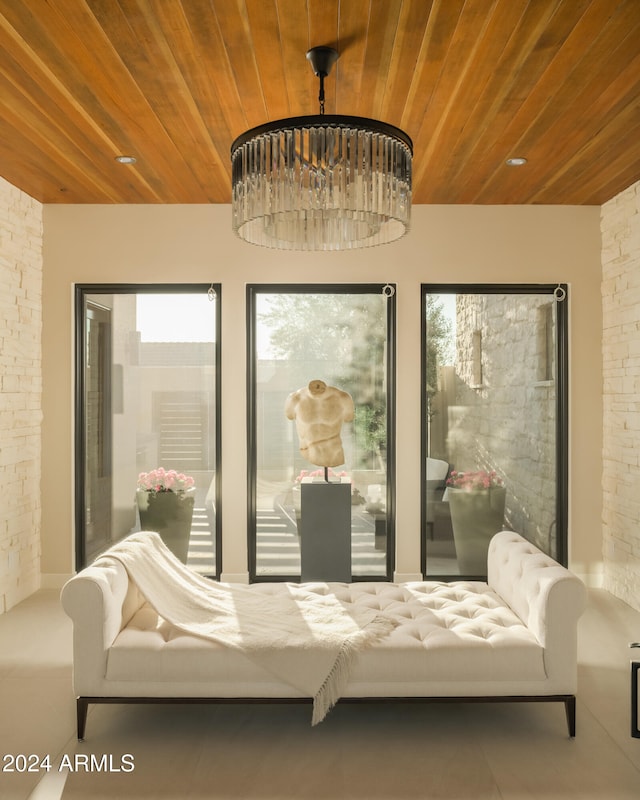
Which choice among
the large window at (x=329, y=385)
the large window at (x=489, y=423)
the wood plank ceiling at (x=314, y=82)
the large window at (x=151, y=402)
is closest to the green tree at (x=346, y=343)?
the large window at (x=329, y=385)

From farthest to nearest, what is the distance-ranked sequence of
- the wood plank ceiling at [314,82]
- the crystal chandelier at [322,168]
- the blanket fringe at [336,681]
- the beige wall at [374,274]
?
the beige wall at [374,274] < the blanket fringe at [336,681] < the wood plank ceiling at [314,82] < the crystal chandelier at [322,168]

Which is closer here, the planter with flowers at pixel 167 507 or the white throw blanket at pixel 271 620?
the white throw blanket at pixel 271 620

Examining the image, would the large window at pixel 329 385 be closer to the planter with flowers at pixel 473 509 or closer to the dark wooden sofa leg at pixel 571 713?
the planter with flowers at pixel 473 509

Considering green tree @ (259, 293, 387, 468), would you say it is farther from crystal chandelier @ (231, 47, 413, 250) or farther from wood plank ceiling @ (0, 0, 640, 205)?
crystal chandelier @ (231, 47, 413, 250)

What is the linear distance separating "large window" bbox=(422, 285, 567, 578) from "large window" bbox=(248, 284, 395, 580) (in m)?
0.34

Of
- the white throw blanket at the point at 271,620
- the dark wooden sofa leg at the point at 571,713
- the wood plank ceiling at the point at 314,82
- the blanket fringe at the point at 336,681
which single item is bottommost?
the dark wooden sofa leg at the point at 571,713

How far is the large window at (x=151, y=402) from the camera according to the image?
15.8ft

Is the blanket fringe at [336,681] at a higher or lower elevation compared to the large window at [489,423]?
lower

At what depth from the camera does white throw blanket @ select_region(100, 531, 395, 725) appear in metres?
2.56

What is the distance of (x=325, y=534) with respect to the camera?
169 inches

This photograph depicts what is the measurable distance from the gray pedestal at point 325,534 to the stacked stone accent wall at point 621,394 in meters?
1.88

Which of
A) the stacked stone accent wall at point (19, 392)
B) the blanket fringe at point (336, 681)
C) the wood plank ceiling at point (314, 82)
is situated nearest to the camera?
the wood plank ceiling at point (314, 82)

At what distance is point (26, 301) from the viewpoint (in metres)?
4.52

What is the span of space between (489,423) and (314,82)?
2781 millimetres
